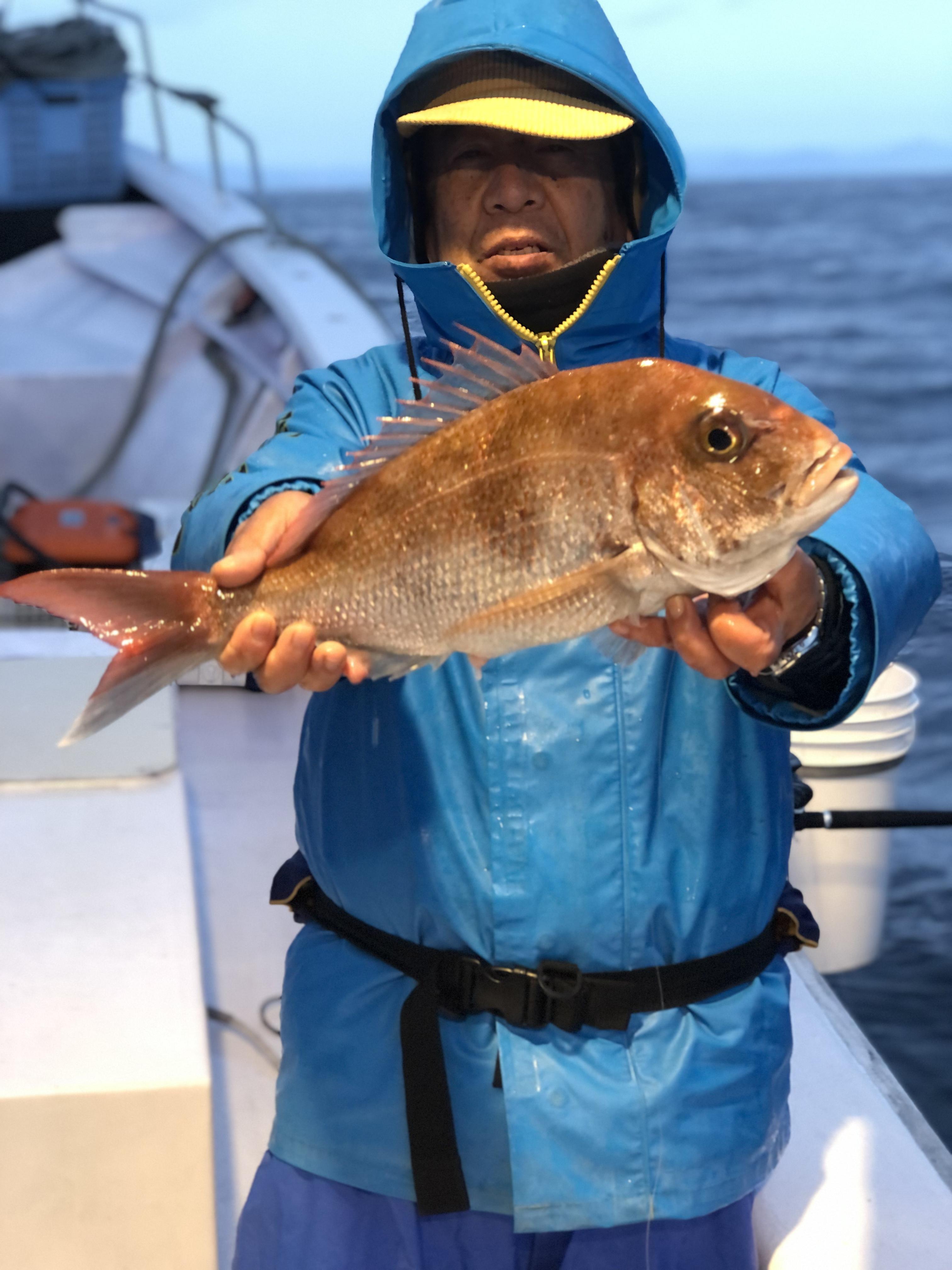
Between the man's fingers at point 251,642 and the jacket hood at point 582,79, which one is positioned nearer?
the man's fingers at point 251,642

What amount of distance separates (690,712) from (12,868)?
Answer: 1.40 m

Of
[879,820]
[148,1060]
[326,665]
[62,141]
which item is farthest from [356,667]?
[62,141]

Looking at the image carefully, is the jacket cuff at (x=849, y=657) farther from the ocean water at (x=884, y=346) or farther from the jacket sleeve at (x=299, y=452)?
the jacket sleeve at (x=299, y=452)

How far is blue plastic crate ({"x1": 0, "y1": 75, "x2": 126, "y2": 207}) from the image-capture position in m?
8.57

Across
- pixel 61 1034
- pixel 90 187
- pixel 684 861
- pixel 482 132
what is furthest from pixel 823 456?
pixel 90 187

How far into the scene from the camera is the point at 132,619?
160 cm

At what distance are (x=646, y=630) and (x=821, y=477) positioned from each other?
0.30m

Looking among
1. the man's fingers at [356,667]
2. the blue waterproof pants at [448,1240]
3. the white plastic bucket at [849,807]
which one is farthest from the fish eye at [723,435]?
the white plastic bucket at [849,807]

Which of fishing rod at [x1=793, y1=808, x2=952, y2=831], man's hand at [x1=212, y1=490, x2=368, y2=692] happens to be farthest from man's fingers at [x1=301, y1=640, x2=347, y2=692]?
fishing rod at [x1=793, y1=808, x2=952, y2=831]

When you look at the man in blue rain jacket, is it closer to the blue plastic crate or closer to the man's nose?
the man's nose

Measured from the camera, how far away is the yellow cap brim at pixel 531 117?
1.95m

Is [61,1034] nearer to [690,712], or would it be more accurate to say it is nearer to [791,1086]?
[690,712]

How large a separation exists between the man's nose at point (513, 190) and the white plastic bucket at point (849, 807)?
1830mm

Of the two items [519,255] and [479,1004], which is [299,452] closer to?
[519,255]
